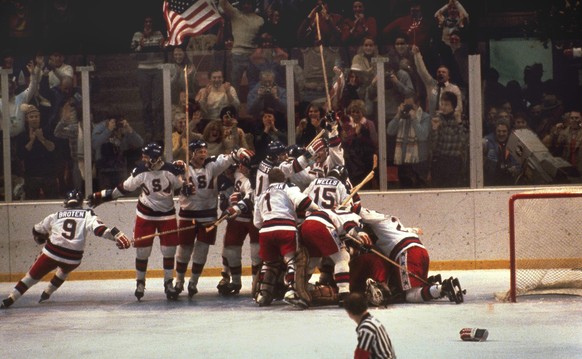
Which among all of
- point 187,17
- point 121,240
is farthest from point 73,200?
point 187,17

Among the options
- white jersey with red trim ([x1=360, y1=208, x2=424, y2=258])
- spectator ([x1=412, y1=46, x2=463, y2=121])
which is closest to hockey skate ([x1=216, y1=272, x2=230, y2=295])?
white jersey with red trim ([x1=360, y1=208, x2=424, y2=258])

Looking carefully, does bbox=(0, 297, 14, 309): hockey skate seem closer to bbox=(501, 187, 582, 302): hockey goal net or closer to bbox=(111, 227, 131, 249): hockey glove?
bbox=(111, 227, 131, 249): hockey glove

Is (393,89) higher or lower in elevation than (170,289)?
higher

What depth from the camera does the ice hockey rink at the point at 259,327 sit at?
8.59 meters

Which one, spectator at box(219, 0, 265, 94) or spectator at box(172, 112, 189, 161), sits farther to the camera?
spectator at box(219, 0, 265, 94)

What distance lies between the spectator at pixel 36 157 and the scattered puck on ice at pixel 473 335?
576 centimetres

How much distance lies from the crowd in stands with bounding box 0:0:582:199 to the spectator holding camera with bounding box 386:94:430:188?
0.03 feet

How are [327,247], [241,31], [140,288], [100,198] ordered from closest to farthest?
[327,247]
[140,288]
[100,198]
[241,31]

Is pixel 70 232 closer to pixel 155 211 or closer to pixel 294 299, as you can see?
pixel 155 211

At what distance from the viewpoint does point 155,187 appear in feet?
37.5

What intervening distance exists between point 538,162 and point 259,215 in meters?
→ 3.60

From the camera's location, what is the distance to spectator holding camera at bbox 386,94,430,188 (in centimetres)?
1312

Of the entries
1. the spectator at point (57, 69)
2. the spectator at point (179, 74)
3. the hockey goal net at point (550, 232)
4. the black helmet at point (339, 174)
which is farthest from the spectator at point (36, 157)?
the hockey goal net at point (550, 232)

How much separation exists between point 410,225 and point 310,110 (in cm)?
156
